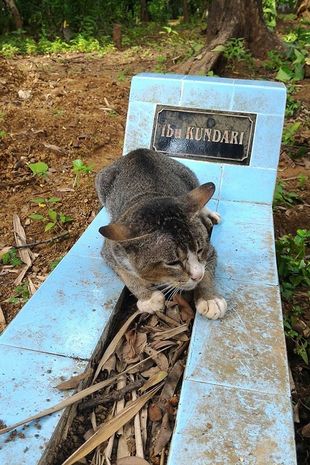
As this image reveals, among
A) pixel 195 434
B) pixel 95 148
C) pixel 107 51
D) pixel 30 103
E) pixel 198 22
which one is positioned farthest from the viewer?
pixel 198 22

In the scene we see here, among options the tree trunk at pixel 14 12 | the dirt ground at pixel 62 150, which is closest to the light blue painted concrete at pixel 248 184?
the dirt ground at pixel 62 150

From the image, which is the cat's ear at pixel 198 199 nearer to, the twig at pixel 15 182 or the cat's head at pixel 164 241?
the cat's head at pixel 164 241

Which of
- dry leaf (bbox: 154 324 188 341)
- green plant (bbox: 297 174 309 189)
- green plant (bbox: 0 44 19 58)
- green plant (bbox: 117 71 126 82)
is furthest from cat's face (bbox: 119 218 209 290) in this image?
green plant (bbox: 0 44 19 58)

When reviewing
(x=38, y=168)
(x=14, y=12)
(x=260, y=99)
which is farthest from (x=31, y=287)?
(x=14, y=12)

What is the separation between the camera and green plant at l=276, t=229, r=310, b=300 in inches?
177

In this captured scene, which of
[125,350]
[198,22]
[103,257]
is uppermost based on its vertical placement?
[198,22]

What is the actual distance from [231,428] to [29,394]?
1326mm

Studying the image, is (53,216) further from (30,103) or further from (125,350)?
(30,103)

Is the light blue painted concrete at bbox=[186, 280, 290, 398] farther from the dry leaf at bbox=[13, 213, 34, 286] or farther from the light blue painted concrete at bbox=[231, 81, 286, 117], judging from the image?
the light blue painted concrete at bbox=[231, 81, 286, 117]

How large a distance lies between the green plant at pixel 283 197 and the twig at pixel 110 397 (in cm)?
361

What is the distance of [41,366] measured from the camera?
3178 mm

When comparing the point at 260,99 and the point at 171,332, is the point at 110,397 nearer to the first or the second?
the point at 171,332

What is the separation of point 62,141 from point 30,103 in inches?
71.6

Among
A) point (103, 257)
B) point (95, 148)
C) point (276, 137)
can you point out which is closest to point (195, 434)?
point (103, 257)
